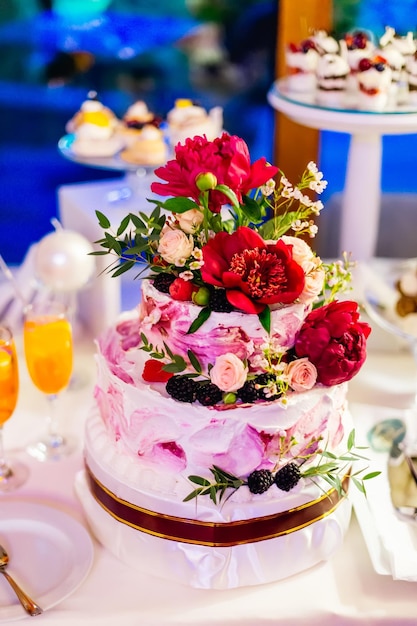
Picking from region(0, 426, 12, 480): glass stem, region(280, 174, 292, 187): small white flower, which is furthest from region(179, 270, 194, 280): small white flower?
region(0, 426, 12, 480): glass stem

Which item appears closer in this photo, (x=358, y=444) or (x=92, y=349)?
(x=358, y=444)

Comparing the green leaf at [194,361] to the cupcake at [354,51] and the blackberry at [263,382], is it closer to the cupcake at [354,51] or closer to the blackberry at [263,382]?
the blackberry at [263,382]

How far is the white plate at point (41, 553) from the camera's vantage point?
4.27ft

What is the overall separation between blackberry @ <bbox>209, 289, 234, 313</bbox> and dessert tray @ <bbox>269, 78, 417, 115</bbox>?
2.86 feet

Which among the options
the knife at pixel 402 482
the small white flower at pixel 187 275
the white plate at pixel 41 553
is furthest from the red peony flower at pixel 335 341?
the white plate at pixel 41 553

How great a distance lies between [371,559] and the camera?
4.55ft

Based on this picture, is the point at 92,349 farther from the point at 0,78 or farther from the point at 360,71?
the point at 0,78

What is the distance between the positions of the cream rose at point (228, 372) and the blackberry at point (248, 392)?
0.03m

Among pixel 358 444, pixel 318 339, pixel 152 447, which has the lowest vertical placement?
pixel 358 444

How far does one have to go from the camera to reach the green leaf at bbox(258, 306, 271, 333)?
1.21 m

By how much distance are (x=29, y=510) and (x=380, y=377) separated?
94 centimetres

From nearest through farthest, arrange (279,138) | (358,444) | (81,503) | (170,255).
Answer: (170,255) < (81,503) < (358,444) < (279,138)

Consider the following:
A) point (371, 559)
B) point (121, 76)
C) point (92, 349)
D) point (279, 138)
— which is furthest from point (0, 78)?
point (371, 559)

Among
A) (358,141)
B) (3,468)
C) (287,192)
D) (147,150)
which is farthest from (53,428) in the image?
(358,141)
